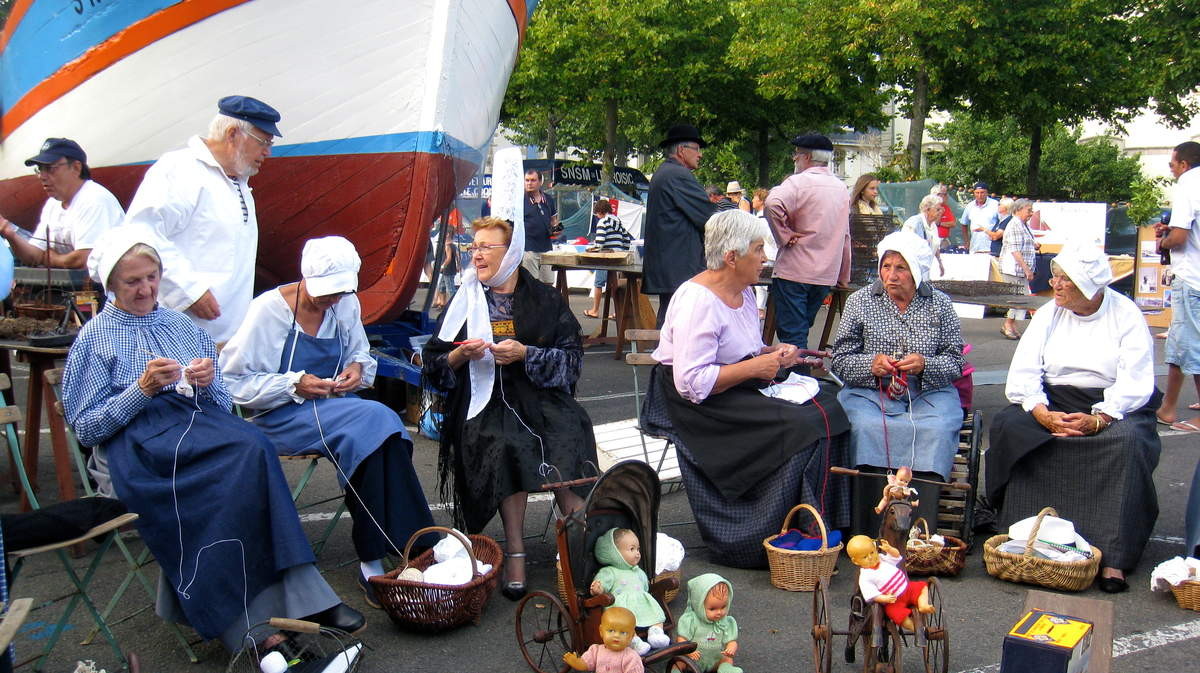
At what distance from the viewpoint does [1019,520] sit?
175 inches

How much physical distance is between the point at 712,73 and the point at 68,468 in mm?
21615

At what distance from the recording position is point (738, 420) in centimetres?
442

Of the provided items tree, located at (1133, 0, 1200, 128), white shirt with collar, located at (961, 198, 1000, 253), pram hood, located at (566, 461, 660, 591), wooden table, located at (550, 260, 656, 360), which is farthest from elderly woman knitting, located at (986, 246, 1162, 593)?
tree, located at (1133, 0, 1200, 128)

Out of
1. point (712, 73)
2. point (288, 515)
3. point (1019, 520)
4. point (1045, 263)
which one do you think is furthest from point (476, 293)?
point (712, 73)

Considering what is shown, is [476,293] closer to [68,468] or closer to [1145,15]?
[68,468]

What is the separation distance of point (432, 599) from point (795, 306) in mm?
4355

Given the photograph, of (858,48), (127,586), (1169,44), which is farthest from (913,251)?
(1169,44)

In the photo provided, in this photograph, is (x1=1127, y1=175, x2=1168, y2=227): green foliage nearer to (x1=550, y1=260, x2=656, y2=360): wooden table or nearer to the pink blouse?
(x1=550, y1=260, x2=656, y2=360): wooden table

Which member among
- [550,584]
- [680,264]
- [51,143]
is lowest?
[550,584]

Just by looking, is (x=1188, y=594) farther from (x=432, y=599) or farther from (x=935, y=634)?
(x=432, y=599)

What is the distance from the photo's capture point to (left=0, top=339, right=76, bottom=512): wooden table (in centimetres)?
441

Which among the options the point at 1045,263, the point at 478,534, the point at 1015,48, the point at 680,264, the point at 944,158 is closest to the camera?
the point at 478,534

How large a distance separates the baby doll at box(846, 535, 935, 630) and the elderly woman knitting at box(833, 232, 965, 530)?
1.33 meters

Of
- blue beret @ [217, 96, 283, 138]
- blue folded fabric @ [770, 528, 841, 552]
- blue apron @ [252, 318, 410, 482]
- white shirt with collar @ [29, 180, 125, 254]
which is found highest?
blue beret @ [217, 96, 283, 138]
